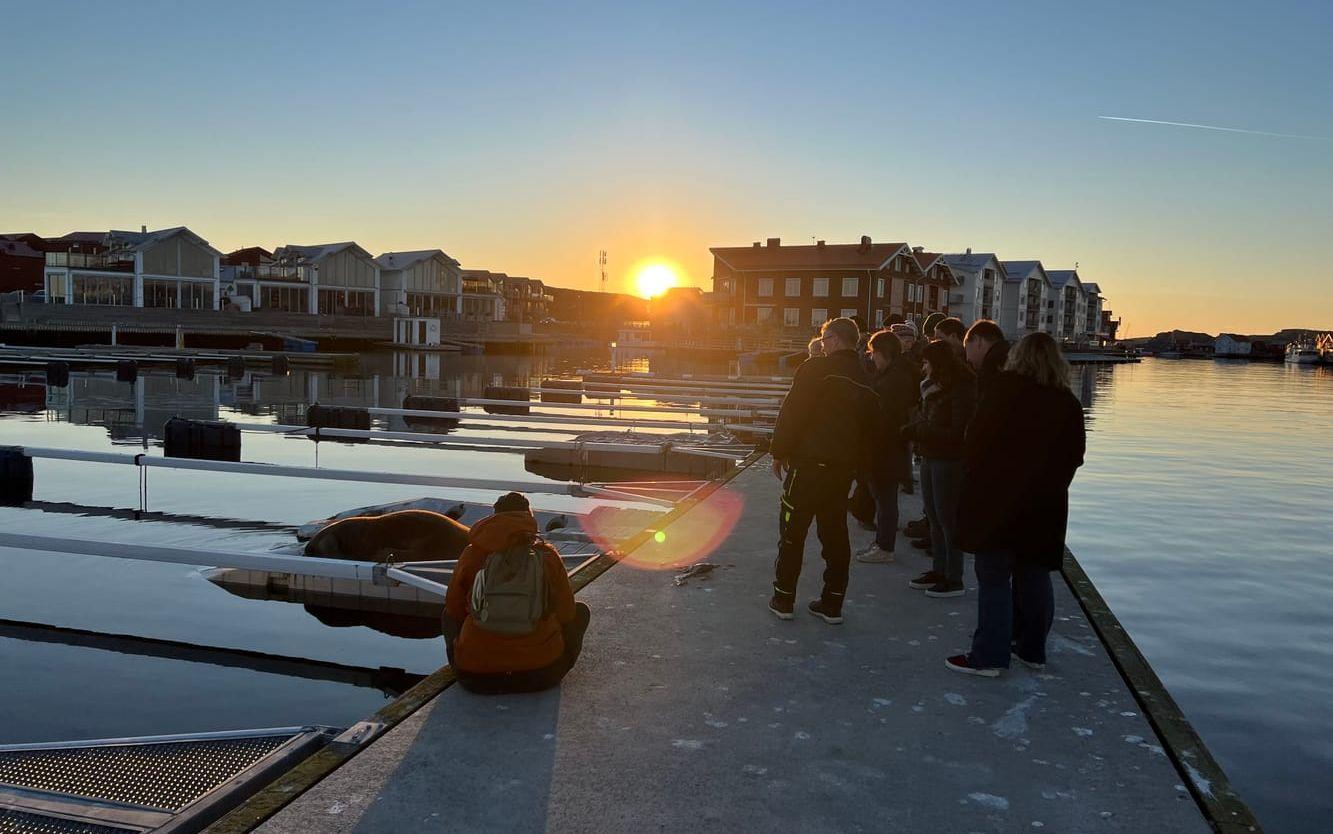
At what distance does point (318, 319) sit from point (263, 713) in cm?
7055

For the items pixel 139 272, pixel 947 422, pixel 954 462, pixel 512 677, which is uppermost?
pixel 139 272

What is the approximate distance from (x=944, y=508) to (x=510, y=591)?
12.1 ft

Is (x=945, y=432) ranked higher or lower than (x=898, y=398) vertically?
lower

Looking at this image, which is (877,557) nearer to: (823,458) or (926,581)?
(926,581)

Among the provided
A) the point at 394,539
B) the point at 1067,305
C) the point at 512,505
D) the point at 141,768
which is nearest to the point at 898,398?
the point at 512,505

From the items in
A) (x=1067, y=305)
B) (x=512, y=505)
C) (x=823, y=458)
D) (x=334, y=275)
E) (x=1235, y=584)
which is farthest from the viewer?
(x=1067, y=305)

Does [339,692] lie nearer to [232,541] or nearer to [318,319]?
[232,541]

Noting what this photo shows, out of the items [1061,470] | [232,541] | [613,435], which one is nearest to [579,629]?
[1061,470]

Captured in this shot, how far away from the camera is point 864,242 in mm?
77375

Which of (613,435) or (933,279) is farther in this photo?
(933,279)

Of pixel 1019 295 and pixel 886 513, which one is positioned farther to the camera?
pixel 1019 295

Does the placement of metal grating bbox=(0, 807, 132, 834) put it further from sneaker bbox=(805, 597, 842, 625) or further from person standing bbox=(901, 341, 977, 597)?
person standing bbox=(901, 341, 977, 597)

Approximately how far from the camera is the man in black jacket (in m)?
6.43

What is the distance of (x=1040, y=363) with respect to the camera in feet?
17.5
